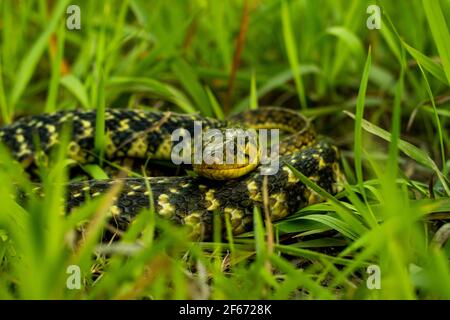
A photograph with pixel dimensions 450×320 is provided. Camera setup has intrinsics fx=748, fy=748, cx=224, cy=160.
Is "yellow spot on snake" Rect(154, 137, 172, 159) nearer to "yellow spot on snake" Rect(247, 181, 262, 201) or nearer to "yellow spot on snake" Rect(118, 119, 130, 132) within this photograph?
"yellow spot on snake" Rect(118, 119, 130, 132)

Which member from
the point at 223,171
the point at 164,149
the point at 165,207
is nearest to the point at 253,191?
the point at 223,171

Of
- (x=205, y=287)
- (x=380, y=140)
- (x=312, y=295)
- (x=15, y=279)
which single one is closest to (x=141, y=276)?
(x=205, y=287)

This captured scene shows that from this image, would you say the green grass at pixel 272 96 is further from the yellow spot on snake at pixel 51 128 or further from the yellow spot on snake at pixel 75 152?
the yellow spot on snake at pixel 51 128

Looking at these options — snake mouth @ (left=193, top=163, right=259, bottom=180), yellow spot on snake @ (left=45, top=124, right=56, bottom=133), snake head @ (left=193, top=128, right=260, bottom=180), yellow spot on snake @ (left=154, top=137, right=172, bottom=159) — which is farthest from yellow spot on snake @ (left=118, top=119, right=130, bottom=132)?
snake mouth @ (left=193, top=163, right=259, bottom=180)

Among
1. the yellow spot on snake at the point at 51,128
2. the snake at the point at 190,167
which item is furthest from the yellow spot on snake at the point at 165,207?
the yellow spot on snake at the point at 51,128

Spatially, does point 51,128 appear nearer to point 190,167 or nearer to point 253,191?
point 190,167

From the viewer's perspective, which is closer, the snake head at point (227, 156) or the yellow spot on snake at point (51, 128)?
the snake head at point (227, 156)

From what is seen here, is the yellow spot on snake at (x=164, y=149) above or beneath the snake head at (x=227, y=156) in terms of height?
above

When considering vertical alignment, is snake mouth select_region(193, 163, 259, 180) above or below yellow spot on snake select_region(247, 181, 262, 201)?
above
